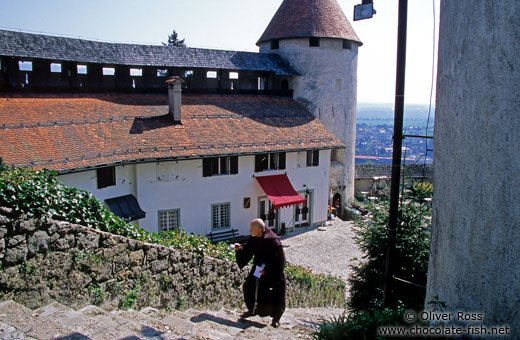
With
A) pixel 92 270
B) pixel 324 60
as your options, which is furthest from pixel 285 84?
pixel 92 270

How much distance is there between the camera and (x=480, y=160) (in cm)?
484

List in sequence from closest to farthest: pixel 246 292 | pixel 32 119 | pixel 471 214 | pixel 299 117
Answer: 1. pixel 471 214
2. pixel 246 292
3. pixel 32 119
4. pixel 299 117

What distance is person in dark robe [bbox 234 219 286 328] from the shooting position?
7.29 meters

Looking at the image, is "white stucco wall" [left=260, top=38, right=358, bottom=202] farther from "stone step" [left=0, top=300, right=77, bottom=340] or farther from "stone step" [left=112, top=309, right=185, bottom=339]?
"stone step" [left=0, top=300, right=77, bottom=340]

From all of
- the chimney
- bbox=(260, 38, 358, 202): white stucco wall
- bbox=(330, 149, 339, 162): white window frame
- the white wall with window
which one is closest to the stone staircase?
the white wall with window

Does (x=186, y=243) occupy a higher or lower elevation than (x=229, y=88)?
lower

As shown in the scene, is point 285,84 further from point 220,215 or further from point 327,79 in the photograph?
point 220,215

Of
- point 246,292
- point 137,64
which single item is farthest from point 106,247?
point 137,64

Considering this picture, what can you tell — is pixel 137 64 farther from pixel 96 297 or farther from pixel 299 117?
pixel 96 297

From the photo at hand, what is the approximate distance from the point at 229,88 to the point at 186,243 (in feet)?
62.4

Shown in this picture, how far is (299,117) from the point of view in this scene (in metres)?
26.8

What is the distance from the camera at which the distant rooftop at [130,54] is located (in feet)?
68.2

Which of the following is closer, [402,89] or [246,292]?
[246,292]

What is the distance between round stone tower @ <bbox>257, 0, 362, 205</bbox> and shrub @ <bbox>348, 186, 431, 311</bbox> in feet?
65.8
